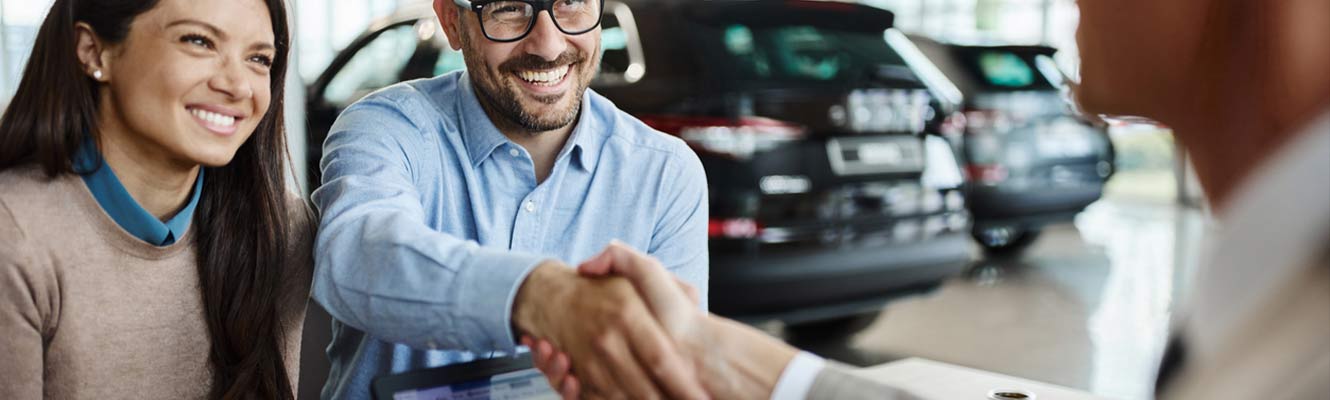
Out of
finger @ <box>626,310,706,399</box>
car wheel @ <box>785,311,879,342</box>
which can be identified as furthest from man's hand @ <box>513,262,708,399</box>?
car wheel @ <box>785,311,879,342</box>

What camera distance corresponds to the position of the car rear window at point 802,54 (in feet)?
10.2

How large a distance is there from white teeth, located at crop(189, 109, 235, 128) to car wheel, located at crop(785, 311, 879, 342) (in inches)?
99.6

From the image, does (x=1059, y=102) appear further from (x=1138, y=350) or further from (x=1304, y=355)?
(x=1304, y=355)

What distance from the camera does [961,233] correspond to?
11.4 feet

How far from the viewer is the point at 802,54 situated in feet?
10.9

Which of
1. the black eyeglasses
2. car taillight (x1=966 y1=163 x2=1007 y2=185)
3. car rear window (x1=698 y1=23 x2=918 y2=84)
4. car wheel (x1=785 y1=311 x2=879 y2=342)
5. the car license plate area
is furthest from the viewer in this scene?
car taillight (x1=966 y1=163 x2=1007 y2=185)

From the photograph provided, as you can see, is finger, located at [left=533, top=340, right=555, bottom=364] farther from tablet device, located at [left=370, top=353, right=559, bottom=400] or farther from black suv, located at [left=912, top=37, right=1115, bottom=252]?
black suv, located at [left=912, top=37, right=1115, bottom=252]

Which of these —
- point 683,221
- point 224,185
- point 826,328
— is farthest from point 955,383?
point 826,328

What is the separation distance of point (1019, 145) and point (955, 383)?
12.7 ft

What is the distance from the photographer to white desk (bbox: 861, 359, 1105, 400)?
1566 mm

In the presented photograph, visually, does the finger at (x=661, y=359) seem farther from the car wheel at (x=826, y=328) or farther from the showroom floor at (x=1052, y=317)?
the car wheel at (x=826, y=328)

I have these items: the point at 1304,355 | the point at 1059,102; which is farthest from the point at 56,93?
the point at 1059,102

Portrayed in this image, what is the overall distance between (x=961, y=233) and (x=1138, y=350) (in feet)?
3.01

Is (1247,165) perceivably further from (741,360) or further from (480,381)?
(480,381)
